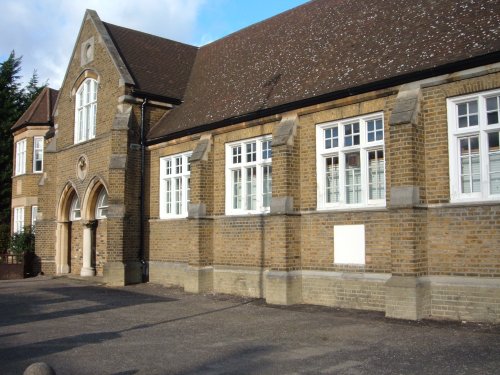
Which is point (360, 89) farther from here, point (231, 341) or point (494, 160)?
point (231, 341)

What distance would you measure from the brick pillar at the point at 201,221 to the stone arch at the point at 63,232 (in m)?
9.11

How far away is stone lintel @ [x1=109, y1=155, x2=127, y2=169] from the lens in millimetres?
19891

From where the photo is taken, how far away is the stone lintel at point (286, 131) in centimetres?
1452

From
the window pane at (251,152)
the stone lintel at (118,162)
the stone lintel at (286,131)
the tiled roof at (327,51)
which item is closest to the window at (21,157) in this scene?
the stone lintel at (118,162)

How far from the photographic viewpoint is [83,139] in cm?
2327

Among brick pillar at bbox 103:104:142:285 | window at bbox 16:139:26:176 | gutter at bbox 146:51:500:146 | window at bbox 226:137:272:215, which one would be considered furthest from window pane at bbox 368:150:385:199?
window at bbox 16:139:26:176

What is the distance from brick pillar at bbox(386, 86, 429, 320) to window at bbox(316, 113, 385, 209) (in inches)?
44.0

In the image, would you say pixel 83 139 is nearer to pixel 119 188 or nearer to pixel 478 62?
pixel 119 188

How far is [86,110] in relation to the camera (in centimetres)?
2333

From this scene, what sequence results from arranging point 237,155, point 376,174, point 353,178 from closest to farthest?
point 376,174, point 353,178, point 237,155

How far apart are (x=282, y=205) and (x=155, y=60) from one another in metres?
12.0

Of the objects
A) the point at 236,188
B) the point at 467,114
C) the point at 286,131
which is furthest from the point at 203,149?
the point at 467,114

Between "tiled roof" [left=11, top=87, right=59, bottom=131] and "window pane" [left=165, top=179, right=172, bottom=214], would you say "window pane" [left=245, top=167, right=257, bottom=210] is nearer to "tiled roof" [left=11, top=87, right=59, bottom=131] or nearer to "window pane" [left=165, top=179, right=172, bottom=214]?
"window pane" [left=165, top=179, right=172, bottom=214]

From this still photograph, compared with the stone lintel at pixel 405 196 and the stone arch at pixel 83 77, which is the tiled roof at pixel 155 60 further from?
the stone lintel at pixel 405 196
